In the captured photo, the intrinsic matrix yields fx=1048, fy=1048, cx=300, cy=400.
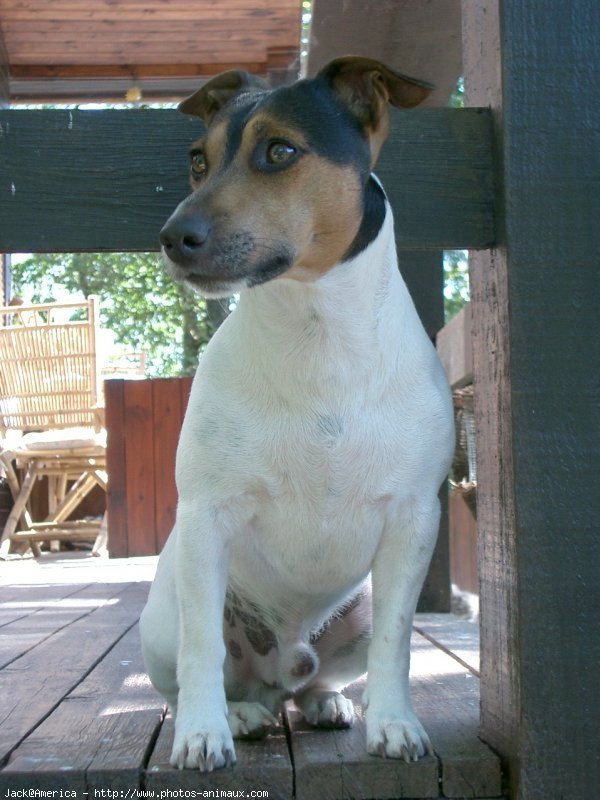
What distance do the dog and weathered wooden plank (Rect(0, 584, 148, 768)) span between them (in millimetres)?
432

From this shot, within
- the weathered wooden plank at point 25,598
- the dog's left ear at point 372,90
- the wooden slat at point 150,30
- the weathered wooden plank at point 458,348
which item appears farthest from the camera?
the wooden slat at point 150,30

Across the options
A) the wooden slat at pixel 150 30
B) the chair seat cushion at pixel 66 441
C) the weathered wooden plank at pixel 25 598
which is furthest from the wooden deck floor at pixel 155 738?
the wooden slat at pixel 150 30

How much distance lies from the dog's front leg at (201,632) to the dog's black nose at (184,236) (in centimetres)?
48

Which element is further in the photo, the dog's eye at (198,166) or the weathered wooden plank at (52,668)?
the weathered wooden plank at (52,668)

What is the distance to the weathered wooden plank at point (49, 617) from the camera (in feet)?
10.7

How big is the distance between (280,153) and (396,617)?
0.89 metres

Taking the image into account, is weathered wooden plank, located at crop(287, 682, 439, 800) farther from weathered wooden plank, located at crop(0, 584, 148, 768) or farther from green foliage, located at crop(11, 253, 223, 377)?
green foliage, located at crop(11, 253, 223, 377)

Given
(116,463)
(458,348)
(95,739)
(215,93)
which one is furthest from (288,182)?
(116,463)

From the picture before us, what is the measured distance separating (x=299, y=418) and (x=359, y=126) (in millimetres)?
579

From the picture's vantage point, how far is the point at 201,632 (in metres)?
1.91

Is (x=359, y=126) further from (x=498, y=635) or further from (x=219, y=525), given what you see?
(x=498, y=635)

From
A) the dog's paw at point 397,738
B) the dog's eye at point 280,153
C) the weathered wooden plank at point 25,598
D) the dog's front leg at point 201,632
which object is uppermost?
the dog's eye at point 280,153

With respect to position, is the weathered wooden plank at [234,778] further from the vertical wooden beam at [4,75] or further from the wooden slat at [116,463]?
the vertical wooden beam at [4,75]

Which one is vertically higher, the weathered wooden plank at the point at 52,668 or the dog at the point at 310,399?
the dog at the point at 310,399
